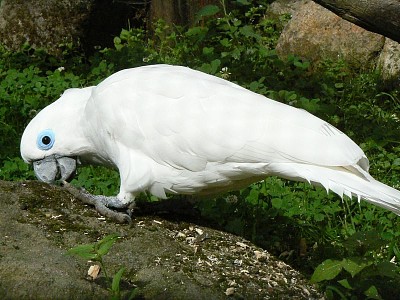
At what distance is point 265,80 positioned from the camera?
7.09m

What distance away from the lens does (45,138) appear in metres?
4.45

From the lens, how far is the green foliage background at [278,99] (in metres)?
4.66

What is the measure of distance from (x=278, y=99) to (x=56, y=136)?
248cm

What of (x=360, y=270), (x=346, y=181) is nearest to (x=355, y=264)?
(x=360, y=270)

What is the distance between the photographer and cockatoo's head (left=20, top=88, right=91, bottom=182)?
443cm

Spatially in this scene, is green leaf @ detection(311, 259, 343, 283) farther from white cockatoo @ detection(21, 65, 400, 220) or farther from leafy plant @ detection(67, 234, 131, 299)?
leafy plant @ detection(67, 234, 131, 299)

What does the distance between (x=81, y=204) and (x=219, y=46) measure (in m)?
4.01

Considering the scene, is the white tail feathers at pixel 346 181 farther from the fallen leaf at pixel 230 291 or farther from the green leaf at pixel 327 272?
the fallen leaf at pixel 230 291

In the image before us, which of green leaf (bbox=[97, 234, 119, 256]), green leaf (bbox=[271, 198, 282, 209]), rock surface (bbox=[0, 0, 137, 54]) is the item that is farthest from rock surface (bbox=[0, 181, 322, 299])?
rock surface (bbox=[0, 0, 137, 54])

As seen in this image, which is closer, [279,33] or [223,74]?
[223,74]

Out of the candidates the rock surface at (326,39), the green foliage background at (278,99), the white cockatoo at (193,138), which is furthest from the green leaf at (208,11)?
the white cockatoo at (193,138)

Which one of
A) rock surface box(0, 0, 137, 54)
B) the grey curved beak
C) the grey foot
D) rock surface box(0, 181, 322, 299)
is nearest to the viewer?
rock surface box(0, 181, 322, 299)

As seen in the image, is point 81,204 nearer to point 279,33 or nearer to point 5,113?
point 5,113

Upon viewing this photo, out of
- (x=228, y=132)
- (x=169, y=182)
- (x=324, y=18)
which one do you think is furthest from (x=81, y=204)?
(x=324, y=18)
